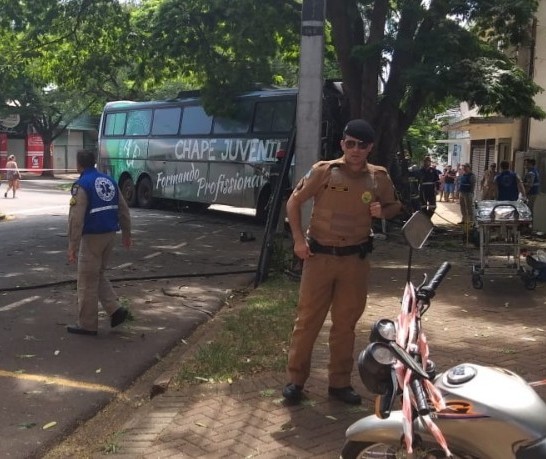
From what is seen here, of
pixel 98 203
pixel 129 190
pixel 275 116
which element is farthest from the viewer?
pixel 129 190

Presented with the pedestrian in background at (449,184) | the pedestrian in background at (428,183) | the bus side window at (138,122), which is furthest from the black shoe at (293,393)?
the pedestrian in background at (449,184)

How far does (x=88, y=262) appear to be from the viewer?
6.34 meters

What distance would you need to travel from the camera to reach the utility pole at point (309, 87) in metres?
8.42

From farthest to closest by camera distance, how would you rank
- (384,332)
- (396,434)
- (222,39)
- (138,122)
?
1. (138,122)
2. (222,39)
3. (396,434)
4. (384,332)

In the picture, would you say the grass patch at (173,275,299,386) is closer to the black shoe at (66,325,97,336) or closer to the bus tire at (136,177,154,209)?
the black shoe at (66,325,97,336)

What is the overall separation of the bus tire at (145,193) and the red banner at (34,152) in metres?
29.8

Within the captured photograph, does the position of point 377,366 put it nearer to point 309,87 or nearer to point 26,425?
point 26,425

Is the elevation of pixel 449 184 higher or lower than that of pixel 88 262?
higher

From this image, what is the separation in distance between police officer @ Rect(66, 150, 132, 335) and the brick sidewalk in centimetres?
→ 183

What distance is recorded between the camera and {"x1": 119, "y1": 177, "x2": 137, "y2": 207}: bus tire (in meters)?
21.5

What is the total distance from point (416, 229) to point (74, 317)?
4856 mm

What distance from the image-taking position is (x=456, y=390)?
2.77m

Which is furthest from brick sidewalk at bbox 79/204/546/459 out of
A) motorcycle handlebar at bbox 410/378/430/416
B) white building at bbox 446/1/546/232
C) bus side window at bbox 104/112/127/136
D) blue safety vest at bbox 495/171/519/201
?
bus side window at bbox 104/112/127/136

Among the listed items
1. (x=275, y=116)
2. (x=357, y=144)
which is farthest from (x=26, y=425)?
(x=275, y=116)
